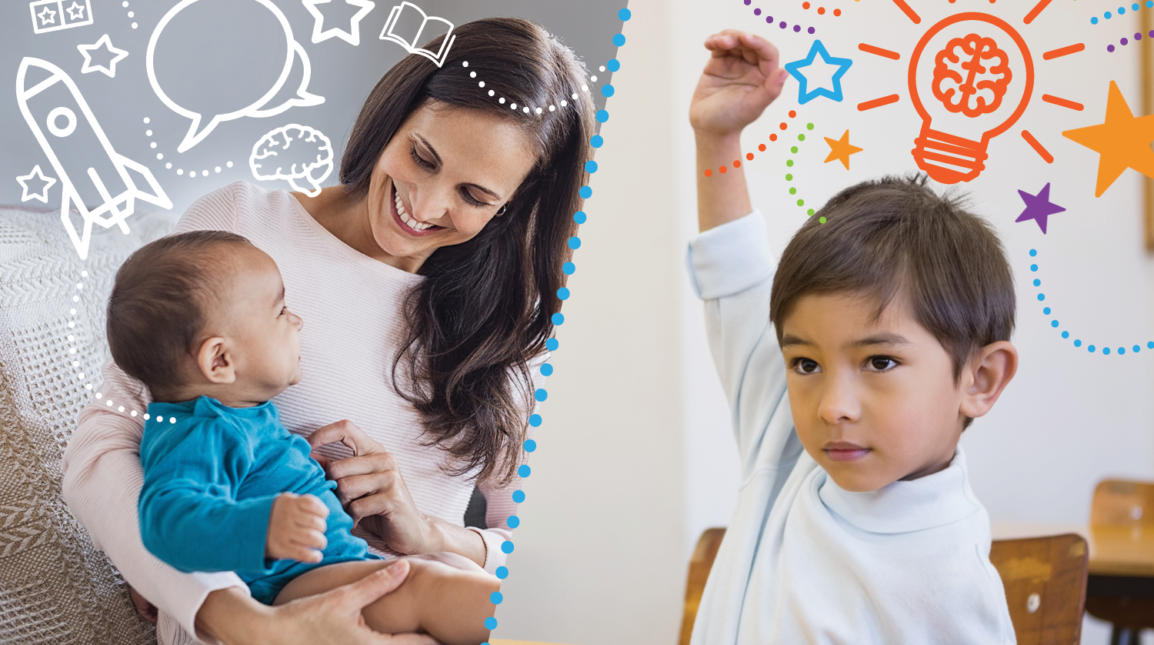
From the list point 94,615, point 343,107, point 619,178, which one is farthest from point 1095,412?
point 94,615

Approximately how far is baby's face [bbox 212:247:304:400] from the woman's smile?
0.40 feet

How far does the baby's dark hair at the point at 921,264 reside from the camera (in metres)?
0.65

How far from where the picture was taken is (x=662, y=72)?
862 millimetres

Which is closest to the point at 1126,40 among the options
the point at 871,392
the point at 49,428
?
the point at 871,392

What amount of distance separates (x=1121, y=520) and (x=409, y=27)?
33.1 inches

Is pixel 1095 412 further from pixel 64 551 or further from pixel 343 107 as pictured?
pixel 64 551

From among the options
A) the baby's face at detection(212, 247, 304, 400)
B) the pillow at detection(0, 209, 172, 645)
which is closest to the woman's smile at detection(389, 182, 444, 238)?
the baby's face at detection(212, 247, 304, 400)

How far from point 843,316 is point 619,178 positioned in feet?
1.02

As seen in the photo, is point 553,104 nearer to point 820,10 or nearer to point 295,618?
point 820,10

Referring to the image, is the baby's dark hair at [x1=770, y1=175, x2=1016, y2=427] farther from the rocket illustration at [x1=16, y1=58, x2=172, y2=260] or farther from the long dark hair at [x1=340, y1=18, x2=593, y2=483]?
the rocket illustration at [x1=16, y1=58, x2=172, y2=260]

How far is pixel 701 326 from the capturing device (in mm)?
883

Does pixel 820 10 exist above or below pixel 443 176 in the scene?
above

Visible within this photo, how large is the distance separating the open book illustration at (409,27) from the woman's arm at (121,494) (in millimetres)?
416

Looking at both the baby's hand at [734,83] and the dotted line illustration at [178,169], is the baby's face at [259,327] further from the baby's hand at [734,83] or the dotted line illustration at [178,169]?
the baby's hand at [734,83]
